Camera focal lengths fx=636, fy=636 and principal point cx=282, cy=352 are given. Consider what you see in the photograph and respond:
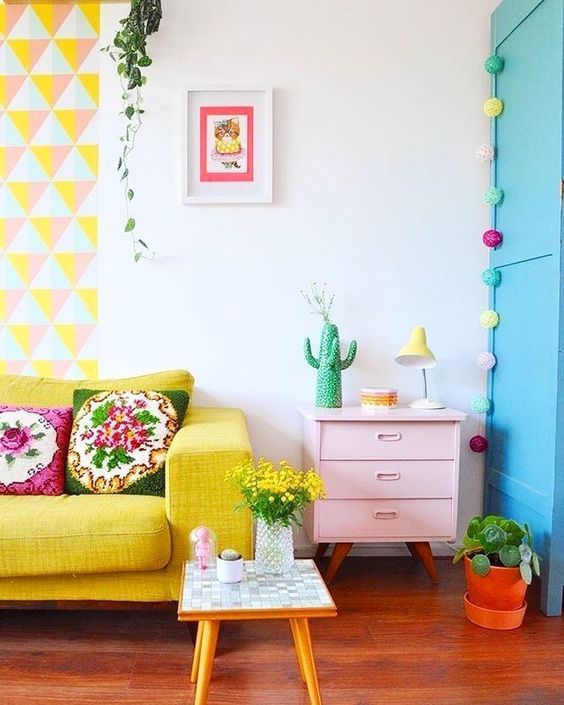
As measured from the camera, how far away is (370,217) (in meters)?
2.78

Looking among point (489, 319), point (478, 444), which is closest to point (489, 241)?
point (489, 319)

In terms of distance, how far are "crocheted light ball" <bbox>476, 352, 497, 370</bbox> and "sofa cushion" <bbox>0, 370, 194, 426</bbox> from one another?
123cm

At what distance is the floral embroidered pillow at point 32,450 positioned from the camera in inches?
86.4

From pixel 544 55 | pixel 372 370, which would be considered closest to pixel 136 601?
pixel 372 370

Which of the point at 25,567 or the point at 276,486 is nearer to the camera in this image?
the point at 276,486

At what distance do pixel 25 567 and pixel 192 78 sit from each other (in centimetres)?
204

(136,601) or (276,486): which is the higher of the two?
(276,486)

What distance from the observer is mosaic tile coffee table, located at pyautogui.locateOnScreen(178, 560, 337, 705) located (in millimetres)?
1445

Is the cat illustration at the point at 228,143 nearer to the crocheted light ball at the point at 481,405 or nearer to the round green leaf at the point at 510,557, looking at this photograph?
the crocheted light ball at the point at 481,405

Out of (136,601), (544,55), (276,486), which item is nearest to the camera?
(276,486)

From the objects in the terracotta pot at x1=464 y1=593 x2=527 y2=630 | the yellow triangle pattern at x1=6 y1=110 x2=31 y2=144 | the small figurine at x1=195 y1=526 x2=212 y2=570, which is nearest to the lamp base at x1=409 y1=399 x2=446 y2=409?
the terracotta pot at x1=464 y1=593 x2=527 y2=630

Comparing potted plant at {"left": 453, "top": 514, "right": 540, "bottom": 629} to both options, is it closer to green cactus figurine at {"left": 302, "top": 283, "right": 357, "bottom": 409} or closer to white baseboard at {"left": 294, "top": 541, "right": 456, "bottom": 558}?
white baseboard at {"left": 294, "top": 541, "right": 456, "bottom": 558}

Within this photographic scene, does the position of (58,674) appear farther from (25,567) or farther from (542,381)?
(542,381)

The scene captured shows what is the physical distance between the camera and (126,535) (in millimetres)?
1850
